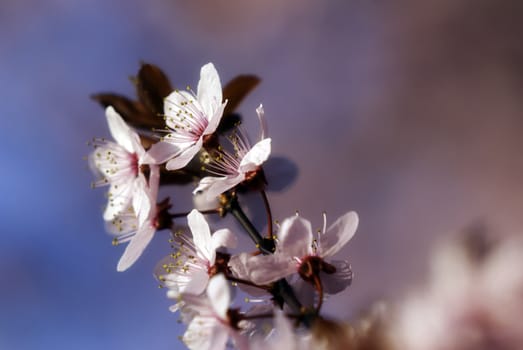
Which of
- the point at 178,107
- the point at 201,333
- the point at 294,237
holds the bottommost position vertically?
the point at 201,333

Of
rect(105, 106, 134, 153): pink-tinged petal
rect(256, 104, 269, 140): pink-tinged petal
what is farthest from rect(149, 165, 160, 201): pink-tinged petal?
rect(256, 104, 269, 140): pink-tinged petal

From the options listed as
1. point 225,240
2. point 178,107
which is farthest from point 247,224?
point 178,107

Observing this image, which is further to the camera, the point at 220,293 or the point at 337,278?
the point at 337,278

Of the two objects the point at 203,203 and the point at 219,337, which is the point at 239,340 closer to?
the point at 219,337

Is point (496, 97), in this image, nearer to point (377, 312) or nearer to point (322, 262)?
point (322, 262)

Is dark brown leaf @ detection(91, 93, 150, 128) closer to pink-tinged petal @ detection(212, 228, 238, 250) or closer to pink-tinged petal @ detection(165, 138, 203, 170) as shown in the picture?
pink-tinged petal @ detection(165, 138, 203, 170)

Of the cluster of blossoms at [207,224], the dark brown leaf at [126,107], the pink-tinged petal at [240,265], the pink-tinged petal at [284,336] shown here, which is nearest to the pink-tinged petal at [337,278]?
the cluster of blossoms at [207,224]

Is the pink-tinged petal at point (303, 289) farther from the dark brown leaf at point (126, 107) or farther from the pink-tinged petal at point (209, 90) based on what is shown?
the dark brown leaf at point (126, 107)
